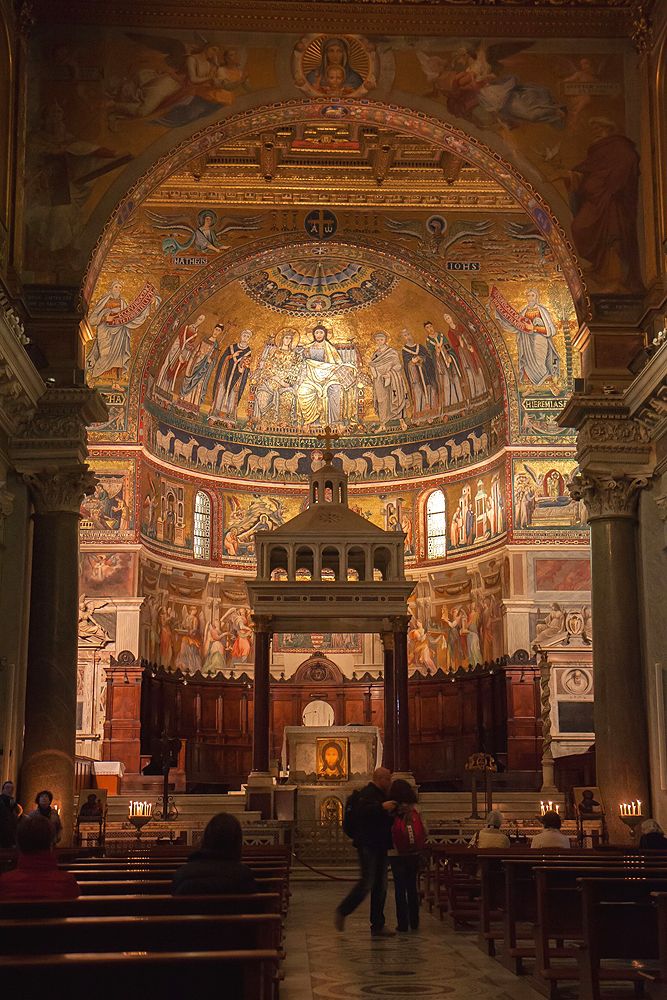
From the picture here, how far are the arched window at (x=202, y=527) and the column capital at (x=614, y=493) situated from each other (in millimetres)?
18251

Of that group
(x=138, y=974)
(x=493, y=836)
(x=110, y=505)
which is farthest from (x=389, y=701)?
(x=138, y=974)

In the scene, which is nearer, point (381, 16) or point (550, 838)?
point (550, 838)

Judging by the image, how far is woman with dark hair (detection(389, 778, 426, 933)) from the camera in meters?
13.0

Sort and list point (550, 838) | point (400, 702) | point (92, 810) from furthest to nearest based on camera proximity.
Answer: point (400, 702)
point (92, 810)
point (550, 838)

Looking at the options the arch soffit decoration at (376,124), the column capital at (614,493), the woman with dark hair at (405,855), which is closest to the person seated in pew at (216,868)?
the woman with dark hair at (405,855)

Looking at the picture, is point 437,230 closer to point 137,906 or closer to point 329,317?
point 329,317

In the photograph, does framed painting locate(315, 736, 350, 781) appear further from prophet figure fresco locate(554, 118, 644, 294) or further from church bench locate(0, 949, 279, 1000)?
church bench locate(0, 949, 279, 1000)

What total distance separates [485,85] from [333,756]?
15.0 m

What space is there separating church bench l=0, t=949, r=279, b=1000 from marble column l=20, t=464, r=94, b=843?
47.9 feet

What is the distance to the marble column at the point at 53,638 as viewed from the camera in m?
19.6

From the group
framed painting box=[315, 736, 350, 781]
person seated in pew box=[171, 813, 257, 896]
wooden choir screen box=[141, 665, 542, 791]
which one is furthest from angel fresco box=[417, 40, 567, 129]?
person seated in pew box=[171, 813, 257, 896]

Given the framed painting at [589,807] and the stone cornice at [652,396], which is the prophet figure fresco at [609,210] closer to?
the stone cornice at [652,396]

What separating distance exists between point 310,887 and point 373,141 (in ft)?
56.5

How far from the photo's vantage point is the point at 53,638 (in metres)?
20.0
